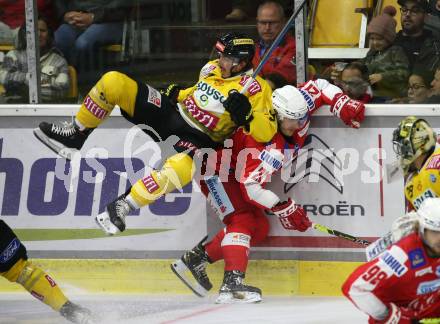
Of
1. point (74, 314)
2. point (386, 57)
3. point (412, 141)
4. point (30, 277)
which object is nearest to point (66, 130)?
point (30, 277)

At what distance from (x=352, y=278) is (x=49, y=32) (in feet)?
11.0

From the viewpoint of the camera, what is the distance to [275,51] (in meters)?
7.70

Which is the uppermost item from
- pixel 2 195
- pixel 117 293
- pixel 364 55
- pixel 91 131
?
pixel 364 55

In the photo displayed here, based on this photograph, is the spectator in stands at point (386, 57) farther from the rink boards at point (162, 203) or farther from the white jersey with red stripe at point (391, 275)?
the white jersey with red stripe at point (391, 275)

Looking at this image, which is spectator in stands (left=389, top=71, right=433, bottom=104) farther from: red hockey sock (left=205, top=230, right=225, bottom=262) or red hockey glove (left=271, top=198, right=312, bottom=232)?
red hockey sock (left=205, top=230, right=225, bottom=262)

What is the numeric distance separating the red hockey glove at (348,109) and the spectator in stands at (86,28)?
1431 millimetres

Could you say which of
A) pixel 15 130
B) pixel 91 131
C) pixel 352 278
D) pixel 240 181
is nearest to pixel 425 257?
pixel 352 278

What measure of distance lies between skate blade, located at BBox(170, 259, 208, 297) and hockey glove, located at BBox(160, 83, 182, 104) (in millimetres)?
1013

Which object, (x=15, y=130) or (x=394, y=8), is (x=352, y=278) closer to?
(x=394, y=8)

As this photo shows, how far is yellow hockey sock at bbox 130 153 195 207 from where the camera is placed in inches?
290

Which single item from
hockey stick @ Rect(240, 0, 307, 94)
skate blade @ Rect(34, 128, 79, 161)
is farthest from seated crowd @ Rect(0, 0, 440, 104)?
skate blade @ Rect(34, 128, 79, 161)

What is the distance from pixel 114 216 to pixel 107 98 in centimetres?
71

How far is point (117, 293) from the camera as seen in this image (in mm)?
7824

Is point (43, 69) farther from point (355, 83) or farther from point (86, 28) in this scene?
point (355, 83)
